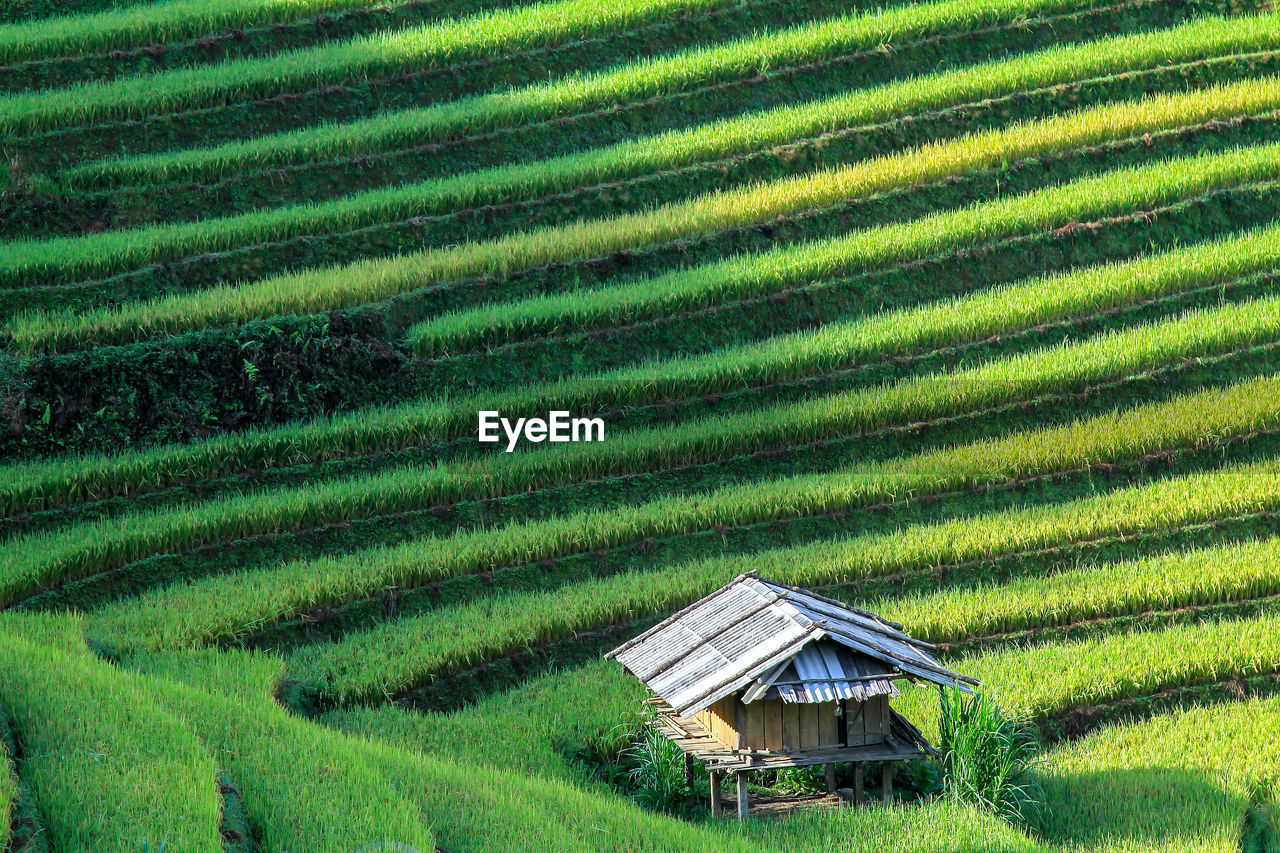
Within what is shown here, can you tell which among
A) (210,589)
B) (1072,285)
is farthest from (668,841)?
(1072,285)

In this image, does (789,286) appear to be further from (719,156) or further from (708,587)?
(708,587)

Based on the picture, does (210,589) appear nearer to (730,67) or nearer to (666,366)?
(666,366)

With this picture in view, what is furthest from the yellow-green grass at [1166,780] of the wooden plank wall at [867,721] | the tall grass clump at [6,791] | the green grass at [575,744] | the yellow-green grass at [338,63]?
the yellow-green grass at [338,63]

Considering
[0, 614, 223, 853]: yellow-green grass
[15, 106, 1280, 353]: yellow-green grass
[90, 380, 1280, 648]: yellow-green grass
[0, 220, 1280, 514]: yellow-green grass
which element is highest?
[15, 106, 1280, 353]: yellow-green grass

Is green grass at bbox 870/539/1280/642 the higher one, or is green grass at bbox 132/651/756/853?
green grass at bbox 870/539/1280/642

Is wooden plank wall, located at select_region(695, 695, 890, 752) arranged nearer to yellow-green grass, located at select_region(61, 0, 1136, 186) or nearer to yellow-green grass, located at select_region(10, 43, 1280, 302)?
yellow-green grass, located at select_region(10, 43, 1280, 302)

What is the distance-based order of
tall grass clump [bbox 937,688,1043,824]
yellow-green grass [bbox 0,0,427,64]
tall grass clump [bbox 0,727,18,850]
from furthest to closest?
yellow-green grass [bbox 0,0,427,64] → tall grass clump [bbox 937,688,1043,824] → tall grass clump [bbox 0,727,18,850]

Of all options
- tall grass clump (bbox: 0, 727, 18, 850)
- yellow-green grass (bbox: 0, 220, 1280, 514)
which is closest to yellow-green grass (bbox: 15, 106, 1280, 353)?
yellow-green grass (bbox: 0, 220, 1280, 514)

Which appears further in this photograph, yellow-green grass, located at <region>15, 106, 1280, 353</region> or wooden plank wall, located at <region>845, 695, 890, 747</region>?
yellow-green grass, located at <region>15, 106, 1280, 353</region>
